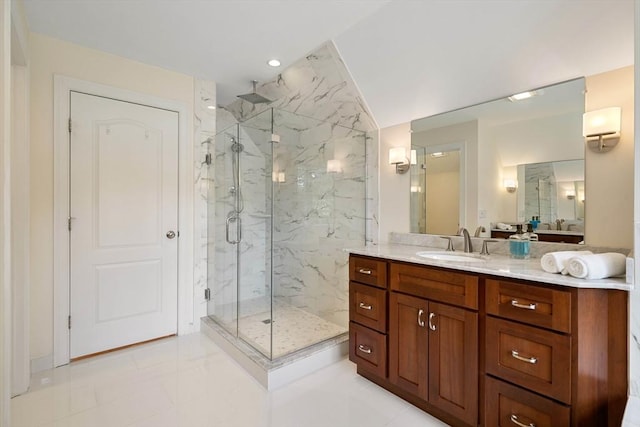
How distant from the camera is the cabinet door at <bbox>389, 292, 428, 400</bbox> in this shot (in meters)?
1.80

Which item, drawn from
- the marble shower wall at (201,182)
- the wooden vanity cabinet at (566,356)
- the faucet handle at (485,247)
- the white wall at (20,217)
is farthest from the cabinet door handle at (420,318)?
the white wall at (20,217)

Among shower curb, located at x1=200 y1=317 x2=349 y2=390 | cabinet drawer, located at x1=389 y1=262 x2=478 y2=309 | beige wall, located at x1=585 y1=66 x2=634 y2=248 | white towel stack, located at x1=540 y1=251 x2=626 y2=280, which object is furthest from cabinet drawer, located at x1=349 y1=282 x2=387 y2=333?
beige wall, located at x1=585 y1=66 x2=634 y2=248

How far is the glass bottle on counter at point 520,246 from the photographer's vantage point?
6.15 ft

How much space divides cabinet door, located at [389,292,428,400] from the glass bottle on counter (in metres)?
0.66

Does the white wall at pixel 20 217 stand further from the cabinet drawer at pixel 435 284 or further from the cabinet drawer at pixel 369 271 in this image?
the cabinet drawer at pixel 435 284

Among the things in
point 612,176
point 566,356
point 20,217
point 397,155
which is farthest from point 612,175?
point 20,217

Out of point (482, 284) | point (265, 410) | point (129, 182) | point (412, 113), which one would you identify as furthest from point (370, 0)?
point (265, 410)

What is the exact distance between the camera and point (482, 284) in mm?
1555

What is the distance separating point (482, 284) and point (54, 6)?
3.08m

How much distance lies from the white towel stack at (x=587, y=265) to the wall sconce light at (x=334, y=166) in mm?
2027

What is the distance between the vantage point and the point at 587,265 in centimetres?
128

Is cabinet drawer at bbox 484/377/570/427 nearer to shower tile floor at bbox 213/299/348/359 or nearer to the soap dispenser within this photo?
the soap dispenser

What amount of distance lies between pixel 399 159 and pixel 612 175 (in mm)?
1316

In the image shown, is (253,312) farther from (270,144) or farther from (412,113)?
(412,113)
